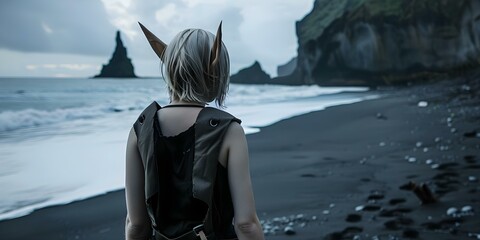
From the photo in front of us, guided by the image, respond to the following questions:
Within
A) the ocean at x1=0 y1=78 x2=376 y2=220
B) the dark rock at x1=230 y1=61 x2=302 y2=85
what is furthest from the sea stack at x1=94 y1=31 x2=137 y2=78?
the ocean at x1=0 y1=78 x2=376 y2=220

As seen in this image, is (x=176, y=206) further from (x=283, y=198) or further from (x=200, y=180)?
(x=283, y=198)

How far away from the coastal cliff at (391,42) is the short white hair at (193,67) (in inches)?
1283

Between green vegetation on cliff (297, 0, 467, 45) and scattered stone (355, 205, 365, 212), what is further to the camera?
green vegetation on cliff (297, 0, 467, 45)

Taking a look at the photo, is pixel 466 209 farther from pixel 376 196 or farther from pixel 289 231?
pixel 289 231

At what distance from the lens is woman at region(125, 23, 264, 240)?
139 cm

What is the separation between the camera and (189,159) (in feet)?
4.68

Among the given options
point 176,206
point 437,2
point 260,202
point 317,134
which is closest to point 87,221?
point 260,202

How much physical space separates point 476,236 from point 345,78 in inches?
1657

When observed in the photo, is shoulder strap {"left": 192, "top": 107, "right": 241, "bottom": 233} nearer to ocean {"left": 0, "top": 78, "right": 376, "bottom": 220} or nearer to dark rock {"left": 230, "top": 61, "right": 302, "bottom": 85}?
ocean {"left": 0, "top": 78, "right": 376, "bottom": 220}

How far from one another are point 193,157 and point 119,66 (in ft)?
A: 181

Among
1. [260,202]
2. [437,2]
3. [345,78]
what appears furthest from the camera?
[345,78]

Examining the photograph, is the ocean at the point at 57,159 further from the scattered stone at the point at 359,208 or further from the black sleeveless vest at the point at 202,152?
the scattered stone at the point at 359,208

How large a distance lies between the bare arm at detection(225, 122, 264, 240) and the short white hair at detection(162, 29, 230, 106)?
171 mm

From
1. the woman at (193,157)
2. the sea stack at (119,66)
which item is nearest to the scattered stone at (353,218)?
the woman at (193,157)
